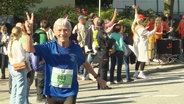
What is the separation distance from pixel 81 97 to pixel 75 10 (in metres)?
14.1

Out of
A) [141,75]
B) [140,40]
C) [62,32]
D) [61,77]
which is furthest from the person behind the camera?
[141,75]

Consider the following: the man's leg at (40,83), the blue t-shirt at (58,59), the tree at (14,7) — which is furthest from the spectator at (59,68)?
the tree at (14,7)

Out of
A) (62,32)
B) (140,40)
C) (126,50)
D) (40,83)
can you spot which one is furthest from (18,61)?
(140,40)

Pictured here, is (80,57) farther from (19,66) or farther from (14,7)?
(14,7)

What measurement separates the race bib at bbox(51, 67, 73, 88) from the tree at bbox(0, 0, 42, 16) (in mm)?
16578

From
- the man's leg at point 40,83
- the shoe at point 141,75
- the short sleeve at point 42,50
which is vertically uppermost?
the short sleeve at point 42,50

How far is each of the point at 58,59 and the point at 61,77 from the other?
0.77ft

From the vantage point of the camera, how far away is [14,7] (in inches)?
926

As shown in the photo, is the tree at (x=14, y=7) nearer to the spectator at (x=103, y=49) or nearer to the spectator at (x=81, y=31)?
the spectator at (x=81, y=31)

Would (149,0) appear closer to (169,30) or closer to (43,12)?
(43,12)

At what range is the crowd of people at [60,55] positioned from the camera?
22.4 ft

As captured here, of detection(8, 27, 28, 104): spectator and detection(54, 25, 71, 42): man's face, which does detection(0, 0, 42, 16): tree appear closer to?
detection(8, 27, 28, 104): spectator

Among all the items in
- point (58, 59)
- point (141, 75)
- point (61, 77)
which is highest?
point (58, 59)

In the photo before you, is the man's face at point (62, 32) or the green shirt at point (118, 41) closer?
the man's face at point (62, 32)
